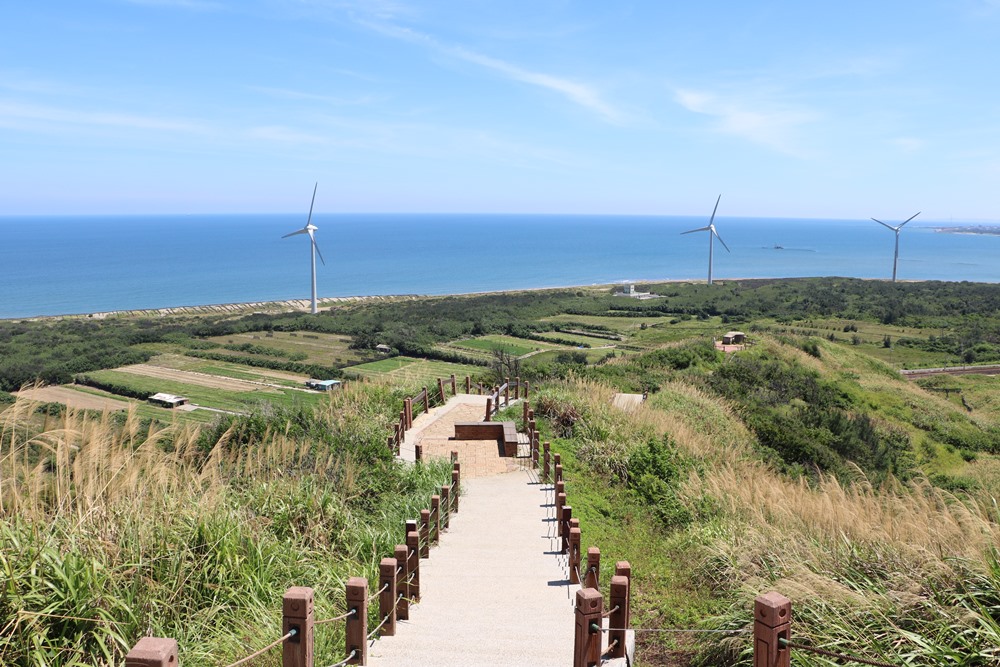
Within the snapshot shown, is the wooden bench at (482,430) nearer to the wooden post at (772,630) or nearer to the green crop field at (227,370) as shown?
the wooden post at (772,630)

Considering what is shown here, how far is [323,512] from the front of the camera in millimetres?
8484

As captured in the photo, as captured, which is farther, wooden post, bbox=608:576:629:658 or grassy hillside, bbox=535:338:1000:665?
wooden post, bbox=608:576:629:658

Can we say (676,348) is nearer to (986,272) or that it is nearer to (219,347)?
(219,347)

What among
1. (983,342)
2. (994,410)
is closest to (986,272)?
(983,342)

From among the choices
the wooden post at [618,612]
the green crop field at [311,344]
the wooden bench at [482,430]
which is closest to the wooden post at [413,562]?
the wooden post at [618,612]

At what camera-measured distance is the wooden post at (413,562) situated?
7328 millimetres

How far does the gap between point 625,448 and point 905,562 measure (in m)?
8.87

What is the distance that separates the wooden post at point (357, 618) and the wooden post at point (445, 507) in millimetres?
5198

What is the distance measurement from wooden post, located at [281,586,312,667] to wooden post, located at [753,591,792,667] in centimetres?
262

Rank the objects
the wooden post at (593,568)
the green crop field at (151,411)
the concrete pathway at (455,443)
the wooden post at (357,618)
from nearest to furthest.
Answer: the wooden post at (357,618), the wooden post at (593,568), the concrete pathway at (455,443), the green crop field at (151,411)

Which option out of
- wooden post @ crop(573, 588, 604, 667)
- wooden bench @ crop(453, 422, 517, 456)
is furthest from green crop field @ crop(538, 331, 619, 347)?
wooden post @ crop(573, 588, 604, 667)

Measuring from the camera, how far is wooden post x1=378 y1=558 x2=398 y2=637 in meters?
6.32

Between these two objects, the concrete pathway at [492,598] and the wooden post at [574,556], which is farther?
the wooden post at [574,556]

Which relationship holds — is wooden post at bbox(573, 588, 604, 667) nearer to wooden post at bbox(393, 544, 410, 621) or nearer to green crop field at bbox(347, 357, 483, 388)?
wooden post at bbox(393, 544, 410, 621)
